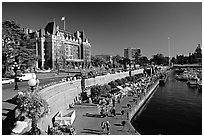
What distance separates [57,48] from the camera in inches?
3760

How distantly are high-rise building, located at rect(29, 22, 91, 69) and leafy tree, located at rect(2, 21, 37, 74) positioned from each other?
52991mm

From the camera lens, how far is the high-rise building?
301 ft

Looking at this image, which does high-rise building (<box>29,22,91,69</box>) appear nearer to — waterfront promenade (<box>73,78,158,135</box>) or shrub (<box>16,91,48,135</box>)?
waterfront promenade (<box>73,78,158,135</box>)

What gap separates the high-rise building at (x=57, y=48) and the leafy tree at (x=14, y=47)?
53.0 metres

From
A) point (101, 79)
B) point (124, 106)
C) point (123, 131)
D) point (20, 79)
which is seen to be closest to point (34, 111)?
point (123, 131)

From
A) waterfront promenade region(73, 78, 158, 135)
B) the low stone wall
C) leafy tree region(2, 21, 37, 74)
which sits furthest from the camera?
leafy tree region(2, 21, 37, 74)

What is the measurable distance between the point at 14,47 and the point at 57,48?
2555 inches

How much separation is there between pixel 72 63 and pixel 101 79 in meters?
56.3

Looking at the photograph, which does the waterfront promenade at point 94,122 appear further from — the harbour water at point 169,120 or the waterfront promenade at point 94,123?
the harbour water at point 169,120

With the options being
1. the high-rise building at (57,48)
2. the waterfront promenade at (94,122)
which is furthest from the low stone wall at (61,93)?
the high-rise building at (57,48)

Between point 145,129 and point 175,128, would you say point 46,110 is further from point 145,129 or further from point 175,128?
point 175,128

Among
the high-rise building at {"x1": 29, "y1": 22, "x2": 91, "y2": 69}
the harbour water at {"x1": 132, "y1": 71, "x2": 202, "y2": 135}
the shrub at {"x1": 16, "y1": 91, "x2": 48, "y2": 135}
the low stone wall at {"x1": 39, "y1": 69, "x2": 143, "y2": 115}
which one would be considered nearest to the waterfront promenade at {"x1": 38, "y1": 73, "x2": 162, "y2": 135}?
the low stone wall at {"x1": 39, "y1": 69, "x2": 143, "y2": 115}

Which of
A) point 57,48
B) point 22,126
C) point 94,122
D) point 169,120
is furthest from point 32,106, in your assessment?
point 57,48

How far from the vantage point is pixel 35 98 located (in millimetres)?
12367
